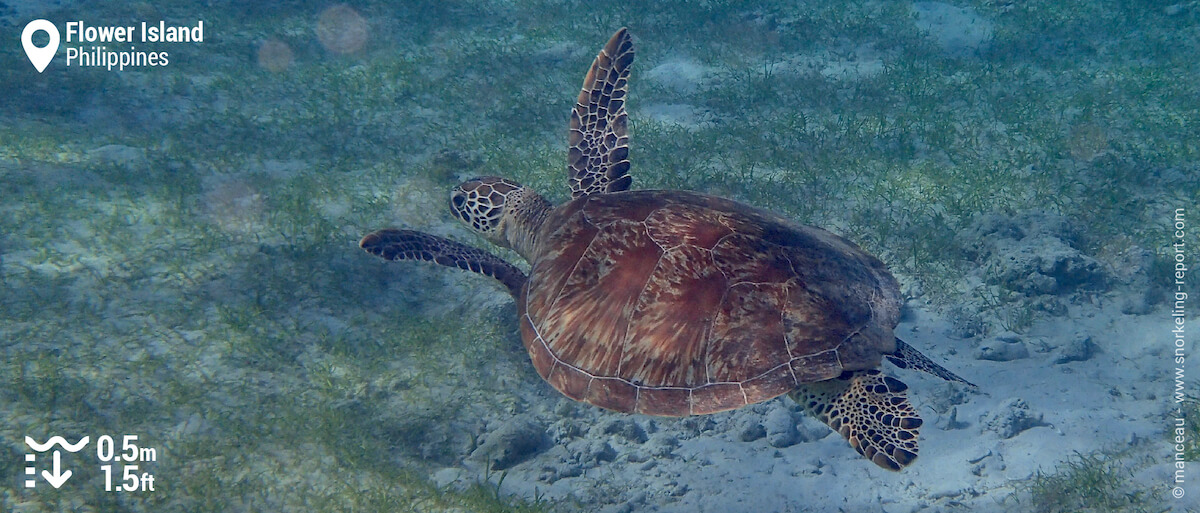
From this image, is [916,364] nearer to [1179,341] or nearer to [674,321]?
[674,321]

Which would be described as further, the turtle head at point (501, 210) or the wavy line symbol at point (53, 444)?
A: the turtle head at point (501, 210)

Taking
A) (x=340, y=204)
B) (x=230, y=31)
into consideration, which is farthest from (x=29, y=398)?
(x=230, y=31)

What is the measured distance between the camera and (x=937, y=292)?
3.79 metres

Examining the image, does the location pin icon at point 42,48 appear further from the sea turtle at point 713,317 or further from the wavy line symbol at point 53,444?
the sea turtle at point 713,317

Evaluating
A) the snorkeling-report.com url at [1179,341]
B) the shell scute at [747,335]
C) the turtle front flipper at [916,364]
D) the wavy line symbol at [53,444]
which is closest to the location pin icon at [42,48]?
the wavy line symbol at [53,444]

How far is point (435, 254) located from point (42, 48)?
615 cm

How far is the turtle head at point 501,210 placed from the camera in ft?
12.6

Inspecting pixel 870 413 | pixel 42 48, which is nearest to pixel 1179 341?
pixel 870 413

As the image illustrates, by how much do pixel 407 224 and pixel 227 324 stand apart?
139cm

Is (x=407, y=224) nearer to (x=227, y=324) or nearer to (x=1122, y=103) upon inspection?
(x=227, y=324)

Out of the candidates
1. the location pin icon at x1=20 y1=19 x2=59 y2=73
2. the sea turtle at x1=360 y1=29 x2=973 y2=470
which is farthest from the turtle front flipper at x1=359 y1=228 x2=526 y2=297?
the location pin icon at x1=20 y1=19 x2=59 y2=73

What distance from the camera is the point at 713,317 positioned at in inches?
103

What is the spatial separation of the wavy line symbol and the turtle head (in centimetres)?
234

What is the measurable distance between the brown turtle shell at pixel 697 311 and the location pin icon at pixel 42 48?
6.46m
